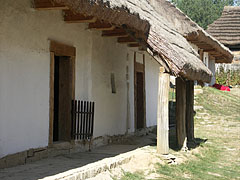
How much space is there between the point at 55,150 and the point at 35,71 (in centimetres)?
140

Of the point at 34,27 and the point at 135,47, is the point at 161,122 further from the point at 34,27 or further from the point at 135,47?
the point at 135,47

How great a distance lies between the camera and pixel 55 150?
712 cm

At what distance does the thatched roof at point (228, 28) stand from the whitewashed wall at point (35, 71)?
44.7 feet

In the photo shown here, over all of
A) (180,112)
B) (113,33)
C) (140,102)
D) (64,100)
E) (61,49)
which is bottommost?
(180,112)

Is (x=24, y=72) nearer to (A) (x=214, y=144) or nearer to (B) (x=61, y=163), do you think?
(B) (x=61, y=163)

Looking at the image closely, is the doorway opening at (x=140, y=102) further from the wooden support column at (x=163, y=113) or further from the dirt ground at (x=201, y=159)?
the wooden support column at (x=163, y=113)

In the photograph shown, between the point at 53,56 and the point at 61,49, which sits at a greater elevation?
the point at 61,49

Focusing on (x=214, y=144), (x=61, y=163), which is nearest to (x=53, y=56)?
(x=61, y=163)

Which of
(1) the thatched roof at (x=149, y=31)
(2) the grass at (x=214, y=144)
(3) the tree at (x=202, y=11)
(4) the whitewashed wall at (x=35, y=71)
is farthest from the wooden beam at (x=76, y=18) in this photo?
(3) the tree at (x=202, y=11)

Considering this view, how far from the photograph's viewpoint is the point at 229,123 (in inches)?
545

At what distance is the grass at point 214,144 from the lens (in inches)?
285

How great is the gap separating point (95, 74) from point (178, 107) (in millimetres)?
1827

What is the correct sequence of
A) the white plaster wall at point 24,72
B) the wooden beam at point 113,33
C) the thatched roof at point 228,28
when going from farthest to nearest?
the thatched roof at point 228,28, the wooden beam at point 113,33, the white plaster wall at point 24,72

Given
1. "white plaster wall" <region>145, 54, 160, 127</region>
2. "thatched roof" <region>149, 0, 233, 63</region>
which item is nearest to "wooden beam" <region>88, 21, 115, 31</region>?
"white plaster wall" <region>145, 54, 160, 127</region>
